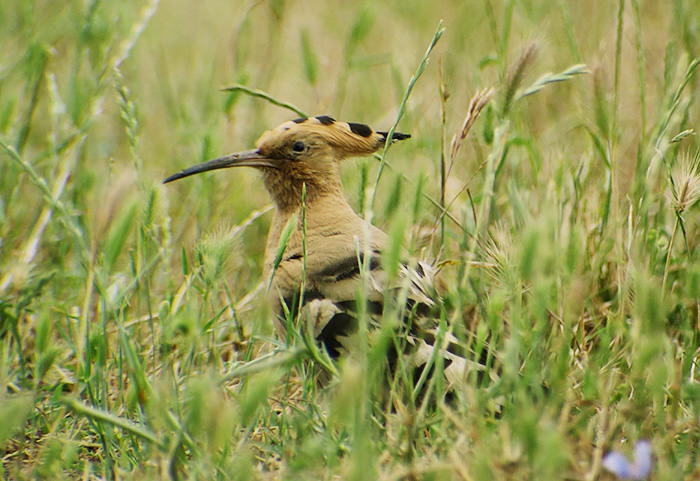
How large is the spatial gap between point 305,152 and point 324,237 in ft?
0.86

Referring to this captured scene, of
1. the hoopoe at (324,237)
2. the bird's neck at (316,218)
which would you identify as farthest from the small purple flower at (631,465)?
the bird's neck at (316,218)

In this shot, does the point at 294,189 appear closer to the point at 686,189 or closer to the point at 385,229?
the point at 385,229

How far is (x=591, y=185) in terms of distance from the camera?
205 centimetres

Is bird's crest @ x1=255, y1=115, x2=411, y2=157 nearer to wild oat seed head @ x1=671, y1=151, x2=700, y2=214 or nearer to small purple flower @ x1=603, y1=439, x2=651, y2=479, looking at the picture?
wild oat seed head @ x1=671, y1=151, x2=700, y2=214

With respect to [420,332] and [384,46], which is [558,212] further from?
[384,46]

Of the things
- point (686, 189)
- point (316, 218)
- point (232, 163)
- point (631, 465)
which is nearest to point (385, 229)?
point (316, 218)

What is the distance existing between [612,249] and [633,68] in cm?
136

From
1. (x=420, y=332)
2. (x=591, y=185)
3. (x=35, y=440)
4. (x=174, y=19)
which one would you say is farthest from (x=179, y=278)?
(x=174, y=19)

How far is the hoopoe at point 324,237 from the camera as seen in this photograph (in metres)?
1.48

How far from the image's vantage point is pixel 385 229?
195 centimetres

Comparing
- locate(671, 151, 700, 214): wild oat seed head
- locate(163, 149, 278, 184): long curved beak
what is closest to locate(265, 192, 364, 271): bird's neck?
locate(163, 149, 278, 184): long curved beak

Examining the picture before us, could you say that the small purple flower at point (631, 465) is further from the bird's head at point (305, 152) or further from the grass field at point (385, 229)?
the bird's head at point (305, 152)

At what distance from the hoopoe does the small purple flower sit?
0.35m

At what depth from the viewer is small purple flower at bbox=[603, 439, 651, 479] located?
95 cm
